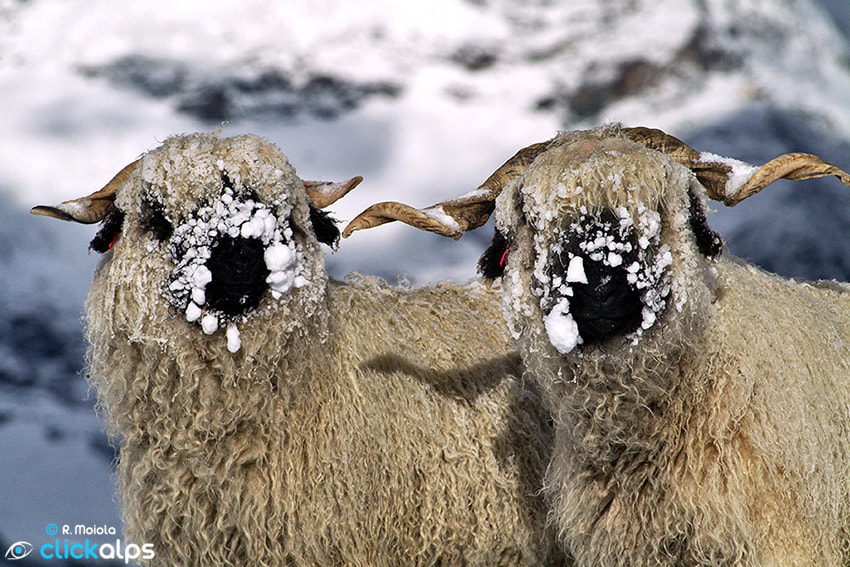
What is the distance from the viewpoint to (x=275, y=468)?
3412 millimetres

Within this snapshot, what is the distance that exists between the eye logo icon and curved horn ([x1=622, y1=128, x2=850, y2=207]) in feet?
21.1

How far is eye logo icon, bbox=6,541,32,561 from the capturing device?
6.52 meters

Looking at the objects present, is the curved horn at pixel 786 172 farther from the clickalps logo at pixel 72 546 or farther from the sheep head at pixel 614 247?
the clickalps logo at pixel 72 546

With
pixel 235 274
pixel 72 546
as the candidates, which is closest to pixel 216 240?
pixel 235 274

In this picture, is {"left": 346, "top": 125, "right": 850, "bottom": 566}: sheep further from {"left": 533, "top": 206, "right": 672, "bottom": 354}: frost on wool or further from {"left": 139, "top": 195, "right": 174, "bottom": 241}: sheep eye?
{"left": 139, "top": 195, "right": 174, "bottom": 241}: sheep eye

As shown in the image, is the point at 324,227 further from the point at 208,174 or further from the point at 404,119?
the point at 404,119

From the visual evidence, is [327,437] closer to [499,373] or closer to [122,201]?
[499,373]

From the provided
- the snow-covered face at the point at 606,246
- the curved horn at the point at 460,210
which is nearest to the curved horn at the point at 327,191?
the curved horn at the point at 460,210

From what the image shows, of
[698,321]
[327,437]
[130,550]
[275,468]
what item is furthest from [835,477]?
[130,550]

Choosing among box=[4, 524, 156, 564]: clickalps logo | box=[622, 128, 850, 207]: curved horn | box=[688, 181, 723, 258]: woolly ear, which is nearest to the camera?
box=[688, 181, 723, 258]: woolly ear

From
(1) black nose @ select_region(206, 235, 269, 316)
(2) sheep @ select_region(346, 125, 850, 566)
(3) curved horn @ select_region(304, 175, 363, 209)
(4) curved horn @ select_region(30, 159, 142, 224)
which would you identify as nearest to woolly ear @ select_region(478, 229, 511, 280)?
(2) sheep @ select_region(346, 125, 850, 566)

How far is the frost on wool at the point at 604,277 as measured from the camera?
2.73 m

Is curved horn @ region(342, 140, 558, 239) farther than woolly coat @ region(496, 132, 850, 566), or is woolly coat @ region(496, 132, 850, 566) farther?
curved horn @ region(342, 140, 558, 239)

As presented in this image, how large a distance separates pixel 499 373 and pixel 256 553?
1.68m
